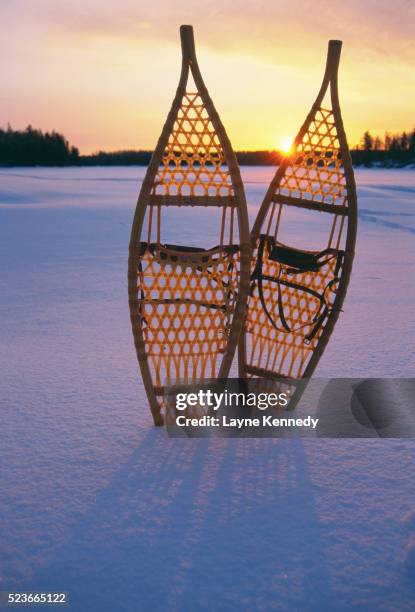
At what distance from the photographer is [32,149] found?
5294 cm

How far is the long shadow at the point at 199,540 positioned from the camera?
153cm

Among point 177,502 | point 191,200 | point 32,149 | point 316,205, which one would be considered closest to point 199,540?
point 177,502

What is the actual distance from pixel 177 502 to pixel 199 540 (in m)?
0.22

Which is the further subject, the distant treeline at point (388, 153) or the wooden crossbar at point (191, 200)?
the distant treeline at point (388, 153)

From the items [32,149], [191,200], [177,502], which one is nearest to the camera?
[177,502]

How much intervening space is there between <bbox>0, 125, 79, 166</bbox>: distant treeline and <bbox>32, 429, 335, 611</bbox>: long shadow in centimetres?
5493

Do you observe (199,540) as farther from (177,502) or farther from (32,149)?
(32,149)

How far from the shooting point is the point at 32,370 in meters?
3.13

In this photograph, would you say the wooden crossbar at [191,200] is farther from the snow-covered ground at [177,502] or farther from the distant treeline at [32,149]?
the distant treeline at [32,149]

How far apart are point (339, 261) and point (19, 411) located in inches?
62.7

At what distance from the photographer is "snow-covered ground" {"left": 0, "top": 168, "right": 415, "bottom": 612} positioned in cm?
156

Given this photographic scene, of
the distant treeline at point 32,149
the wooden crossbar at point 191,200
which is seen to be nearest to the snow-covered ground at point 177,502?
the wooden crossbar at point 191,200

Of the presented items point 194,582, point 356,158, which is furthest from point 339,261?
point 356,158

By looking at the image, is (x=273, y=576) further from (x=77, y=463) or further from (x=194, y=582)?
(x=77, y=463)
